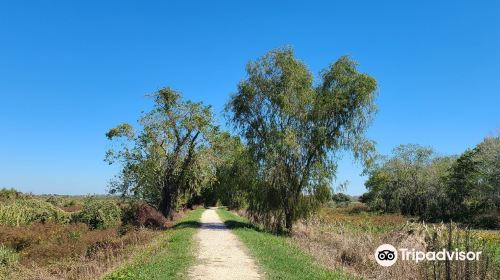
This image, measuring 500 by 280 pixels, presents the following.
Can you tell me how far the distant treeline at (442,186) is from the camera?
4944cm

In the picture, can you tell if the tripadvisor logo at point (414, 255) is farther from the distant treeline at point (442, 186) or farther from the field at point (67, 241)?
the distant treeline at point (442, 186)

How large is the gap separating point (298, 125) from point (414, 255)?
15.3 meters

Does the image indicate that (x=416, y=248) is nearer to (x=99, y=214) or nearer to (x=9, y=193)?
(x=99, y=214)

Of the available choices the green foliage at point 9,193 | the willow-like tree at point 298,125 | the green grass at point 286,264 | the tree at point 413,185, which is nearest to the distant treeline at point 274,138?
the willow-like tree at point 298,125

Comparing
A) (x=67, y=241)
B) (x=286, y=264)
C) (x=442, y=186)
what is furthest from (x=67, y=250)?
(x=442, y=186)

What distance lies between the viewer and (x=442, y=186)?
65.4 metres

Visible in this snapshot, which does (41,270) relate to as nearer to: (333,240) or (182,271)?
(182,271)

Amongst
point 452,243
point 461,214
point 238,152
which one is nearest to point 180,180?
point 238,152

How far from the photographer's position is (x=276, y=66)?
2912 centimetres

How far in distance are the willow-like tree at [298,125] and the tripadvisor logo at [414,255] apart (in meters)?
12.6

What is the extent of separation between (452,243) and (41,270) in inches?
541

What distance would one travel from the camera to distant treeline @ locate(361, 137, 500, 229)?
49.4 m

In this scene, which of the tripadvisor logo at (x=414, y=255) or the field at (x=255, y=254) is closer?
the tripadvisor logo at (x=414, y=255)

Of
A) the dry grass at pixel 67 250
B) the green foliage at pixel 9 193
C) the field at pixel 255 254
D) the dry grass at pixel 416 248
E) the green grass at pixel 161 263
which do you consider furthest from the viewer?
the green foliage at pixel 9 193
